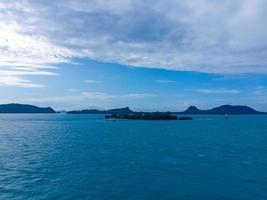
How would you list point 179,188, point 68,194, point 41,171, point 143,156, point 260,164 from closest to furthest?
point 68,194 < point 179,188 < point 41,171 < point 260,164 < point 143,156

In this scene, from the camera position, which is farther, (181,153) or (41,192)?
(181,153)

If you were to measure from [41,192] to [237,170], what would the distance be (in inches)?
948

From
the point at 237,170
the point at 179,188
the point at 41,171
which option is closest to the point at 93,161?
the point at 41,171

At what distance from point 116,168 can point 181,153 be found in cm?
1563

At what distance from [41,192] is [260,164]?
98.8ft

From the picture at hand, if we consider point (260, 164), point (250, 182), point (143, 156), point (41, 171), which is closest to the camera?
point (250, 182)

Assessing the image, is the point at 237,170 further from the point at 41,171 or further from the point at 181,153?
the point at 41,171

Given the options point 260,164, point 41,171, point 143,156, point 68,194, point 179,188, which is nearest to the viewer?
point 68,194

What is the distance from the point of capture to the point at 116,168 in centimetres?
3675

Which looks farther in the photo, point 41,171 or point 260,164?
point 260,164

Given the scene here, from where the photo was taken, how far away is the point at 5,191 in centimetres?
2720

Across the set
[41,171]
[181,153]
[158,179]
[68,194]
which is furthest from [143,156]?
[68,194]

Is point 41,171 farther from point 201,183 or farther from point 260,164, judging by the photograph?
point 260,164

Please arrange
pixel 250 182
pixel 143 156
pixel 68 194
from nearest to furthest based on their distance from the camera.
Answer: pixel 68 194 → pixel 250 182 → pixel 143 156
